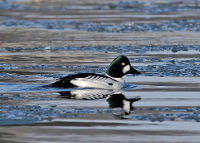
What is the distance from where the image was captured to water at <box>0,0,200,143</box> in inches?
343

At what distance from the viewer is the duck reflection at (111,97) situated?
10.3m

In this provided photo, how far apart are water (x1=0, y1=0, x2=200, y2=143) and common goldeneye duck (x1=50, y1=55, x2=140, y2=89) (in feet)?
0.56

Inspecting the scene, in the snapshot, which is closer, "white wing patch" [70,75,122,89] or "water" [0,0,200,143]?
"water" [0,0,200,143]

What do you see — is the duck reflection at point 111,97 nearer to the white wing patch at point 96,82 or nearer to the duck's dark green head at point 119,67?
the white wing patch at point 96,82

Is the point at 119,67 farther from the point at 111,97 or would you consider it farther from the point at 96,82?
the point at 111,97

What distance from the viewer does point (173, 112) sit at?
9.87 metres

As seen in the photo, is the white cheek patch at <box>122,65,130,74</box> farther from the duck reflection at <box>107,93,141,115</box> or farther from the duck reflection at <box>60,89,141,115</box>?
the duck reflection at <box>107,93,141,115</box>

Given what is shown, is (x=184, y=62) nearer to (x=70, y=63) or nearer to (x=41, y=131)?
(x=70, y=63)

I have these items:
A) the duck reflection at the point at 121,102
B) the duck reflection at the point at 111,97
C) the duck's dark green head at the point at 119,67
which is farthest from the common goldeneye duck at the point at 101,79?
the duck reflection at the point at 121,102

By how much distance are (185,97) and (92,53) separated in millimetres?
6728

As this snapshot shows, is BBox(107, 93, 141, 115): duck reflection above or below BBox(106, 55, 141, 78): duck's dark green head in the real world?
below

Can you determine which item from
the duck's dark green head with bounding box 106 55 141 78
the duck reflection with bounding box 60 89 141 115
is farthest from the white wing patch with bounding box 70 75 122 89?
the duck's dark green head with bounding box 106 55 141 78

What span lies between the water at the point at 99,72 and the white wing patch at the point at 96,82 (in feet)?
0.54

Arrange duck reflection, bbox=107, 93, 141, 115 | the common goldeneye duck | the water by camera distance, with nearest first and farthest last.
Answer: the water < duck reflection, bbox=107, 93, 141, 115 < the common goldeneye duck
